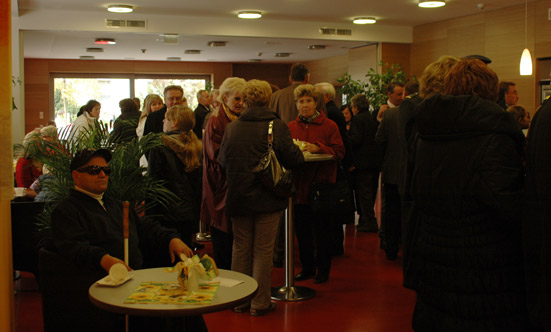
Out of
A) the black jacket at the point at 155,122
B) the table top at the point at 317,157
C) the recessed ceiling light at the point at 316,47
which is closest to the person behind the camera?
the table top at the point at 317,157

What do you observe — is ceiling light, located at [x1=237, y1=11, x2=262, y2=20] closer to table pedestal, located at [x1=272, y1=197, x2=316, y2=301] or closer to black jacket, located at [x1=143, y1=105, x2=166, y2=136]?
black jacket, located at [x1=143, y1=105, x2=166, y2=136]

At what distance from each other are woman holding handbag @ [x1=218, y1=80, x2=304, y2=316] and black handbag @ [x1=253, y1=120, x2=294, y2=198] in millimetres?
25

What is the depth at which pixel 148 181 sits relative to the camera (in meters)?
3.82

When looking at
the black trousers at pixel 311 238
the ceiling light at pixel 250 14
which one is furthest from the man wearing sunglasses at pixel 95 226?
the ceiling light at pixel 250 14

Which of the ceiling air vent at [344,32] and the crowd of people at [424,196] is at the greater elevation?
the ceiling air vent at [344,32]

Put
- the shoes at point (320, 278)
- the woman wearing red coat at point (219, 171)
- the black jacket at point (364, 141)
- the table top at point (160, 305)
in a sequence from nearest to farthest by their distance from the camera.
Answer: the table top at point (160, 305), the woman wearing red coat at point (219, 171), the shoes at point (320, 278), the black jacket at point (364, 141)

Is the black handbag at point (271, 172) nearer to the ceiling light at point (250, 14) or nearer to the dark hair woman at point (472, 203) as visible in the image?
the dark hair woman at point (472, 203)

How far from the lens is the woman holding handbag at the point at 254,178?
4262 mm

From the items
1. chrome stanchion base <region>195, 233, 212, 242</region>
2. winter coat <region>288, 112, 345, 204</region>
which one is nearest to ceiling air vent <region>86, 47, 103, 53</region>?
chrome stanchion base <region>195, 233, 212, 242</region>

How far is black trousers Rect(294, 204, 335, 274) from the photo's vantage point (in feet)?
17.0

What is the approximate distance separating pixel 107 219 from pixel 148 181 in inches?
23.2

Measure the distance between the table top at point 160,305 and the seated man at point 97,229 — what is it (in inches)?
9.6

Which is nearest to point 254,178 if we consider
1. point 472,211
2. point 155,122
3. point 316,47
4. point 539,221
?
point 472,211

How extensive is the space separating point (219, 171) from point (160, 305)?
247 centimetres
